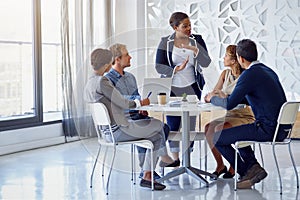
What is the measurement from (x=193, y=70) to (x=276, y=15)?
2812mm

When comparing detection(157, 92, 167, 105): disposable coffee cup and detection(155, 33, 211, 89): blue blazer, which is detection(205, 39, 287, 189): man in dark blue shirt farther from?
detection(155, 33, 211, 89): blue blazer

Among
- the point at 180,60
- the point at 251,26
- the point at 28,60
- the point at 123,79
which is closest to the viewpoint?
the point at 123,79

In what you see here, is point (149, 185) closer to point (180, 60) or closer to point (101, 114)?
point (101, 114)

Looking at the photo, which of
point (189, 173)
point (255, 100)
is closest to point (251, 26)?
point (255, 100)

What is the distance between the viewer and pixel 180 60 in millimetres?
4766

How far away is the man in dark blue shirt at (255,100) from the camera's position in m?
4.05

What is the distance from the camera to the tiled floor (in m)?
4.04

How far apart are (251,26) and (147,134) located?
3.63 m

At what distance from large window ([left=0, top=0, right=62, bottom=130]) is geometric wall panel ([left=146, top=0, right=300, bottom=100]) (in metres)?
1.61

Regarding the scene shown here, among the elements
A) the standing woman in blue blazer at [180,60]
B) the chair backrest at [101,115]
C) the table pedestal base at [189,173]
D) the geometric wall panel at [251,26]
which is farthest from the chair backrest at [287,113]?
the geometric wall panel at [251,26]

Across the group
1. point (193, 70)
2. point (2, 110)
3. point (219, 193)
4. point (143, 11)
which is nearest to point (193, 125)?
point (193, 70)

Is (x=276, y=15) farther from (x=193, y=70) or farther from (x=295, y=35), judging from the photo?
(x=193, y=70)

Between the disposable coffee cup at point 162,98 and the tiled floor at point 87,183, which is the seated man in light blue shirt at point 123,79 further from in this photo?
the tiled floor at point 87,183

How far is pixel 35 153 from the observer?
6.07 m
